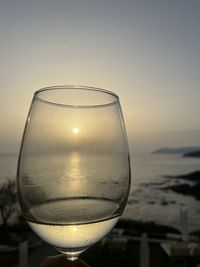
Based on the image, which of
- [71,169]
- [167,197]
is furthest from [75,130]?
[167,197]

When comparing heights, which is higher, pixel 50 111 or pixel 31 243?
pixel 50 111

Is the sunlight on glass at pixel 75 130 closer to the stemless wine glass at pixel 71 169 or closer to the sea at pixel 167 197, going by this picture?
the stemless wine glass at pixel 71 169

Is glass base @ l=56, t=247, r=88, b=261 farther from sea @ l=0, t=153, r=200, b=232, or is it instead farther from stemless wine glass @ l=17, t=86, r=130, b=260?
sea @ l=0, t=153, r=200, b=232

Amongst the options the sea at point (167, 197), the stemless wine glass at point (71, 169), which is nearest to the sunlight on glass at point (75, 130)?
the stemless wine glass at point (71, 169)

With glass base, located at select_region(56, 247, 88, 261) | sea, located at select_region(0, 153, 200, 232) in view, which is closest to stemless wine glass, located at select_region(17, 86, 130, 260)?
glass base, located at select_region(56, 247, 88, 261)

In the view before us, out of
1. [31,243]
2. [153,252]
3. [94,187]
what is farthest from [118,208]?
[153,252]

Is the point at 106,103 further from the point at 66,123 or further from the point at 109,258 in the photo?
the point at 109,258

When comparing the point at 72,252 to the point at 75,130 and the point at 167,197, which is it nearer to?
the point at 75,130

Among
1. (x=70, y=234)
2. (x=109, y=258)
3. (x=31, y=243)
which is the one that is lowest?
(x=109, y=258)
